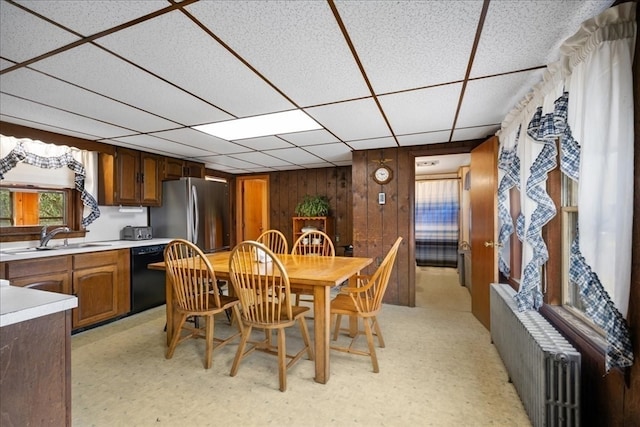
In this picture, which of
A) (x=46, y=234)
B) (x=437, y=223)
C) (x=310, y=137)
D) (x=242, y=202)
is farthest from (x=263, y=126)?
(x=437, y=223)

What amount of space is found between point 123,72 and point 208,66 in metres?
0.54

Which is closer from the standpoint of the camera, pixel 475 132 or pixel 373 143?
pixel 475 132

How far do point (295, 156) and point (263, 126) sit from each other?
153cm

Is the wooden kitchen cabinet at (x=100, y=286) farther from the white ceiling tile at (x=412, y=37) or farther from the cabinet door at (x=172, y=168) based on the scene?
the white ceiling tile at (x=412, y=37)

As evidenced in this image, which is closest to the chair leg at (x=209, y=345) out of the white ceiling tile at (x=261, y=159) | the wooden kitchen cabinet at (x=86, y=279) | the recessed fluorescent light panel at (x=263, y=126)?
the wooden kitchen cabinet at (x=86, y=279)

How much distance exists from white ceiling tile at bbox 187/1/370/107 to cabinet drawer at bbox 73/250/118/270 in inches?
108

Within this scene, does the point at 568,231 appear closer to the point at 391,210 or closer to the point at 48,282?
the point at 391,210

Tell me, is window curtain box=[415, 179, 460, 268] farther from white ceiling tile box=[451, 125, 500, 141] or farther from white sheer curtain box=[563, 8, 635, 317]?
white sheer curtain box=[563, 8, 635, 317]

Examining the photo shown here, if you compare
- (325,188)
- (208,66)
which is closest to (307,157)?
(325,188)

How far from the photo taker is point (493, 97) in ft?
7.16

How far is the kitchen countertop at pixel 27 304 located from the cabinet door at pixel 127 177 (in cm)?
271

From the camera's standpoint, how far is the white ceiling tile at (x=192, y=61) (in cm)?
137

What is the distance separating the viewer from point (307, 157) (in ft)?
14.8

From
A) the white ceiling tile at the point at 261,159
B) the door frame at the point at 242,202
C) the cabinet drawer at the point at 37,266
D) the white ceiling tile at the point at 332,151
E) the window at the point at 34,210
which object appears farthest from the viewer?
the door frame at the point at 242,202
